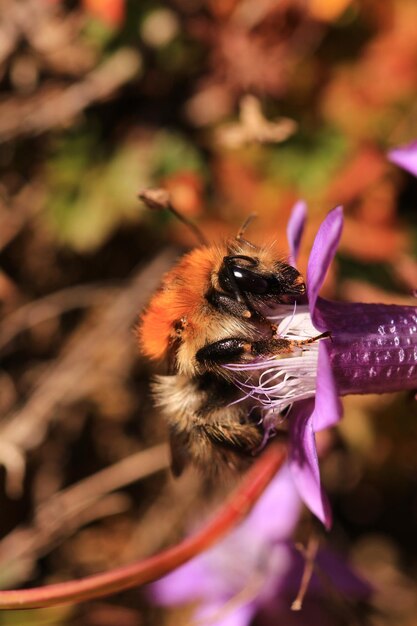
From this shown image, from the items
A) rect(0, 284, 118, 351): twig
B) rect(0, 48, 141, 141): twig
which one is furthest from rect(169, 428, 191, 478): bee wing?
rect(0, 48, 141, 141): twig

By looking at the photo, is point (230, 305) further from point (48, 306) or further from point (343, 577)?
point (48, 306)

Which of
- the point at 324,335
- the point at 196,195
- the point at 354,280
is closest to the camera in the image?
the point at 324,335

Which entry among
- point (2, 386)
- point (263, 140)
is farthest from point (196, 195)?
point (2, 386)

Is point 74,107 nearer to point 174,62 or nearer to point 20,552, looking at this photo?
point 174,62

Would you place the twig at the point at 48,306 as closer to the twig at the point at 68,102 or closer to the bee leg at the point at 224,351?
the twig at the point at 68,102

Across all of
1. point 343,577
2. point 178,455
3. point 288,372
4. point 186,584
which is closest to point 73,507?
point 186,584
